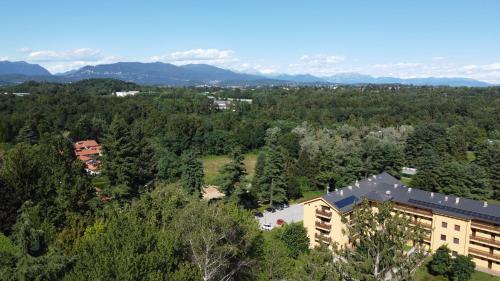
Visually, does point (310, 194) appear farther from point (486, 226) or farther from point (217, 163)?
point (217, 163)

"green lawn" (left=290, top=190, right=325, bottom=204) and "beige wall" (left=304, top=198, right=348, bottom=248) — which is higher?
"beige wall" (left=304, top=198, right=348, bottom=248)

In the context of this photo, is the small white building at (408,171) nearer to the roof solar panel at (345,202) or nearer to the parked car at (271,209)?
the parked car at (271,209)

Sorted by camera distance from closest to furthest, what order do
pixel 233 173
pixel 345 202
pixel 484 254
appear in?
pixel 484 254, pixel 345 202, pixel 233 173

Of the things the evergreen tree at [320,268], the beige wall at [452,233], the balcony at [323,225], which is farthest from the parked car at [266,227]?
the evergreen tree at [320,268]

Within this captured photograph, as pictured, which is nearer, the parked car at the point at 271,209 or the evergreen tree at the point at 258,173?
the parked car at the point at 271,209

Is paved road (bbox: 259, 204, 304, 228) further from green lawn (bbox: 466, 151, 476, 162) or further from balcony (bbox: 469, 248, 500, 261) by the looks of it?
green lawn (bbox: 466, 151, 476, 162)

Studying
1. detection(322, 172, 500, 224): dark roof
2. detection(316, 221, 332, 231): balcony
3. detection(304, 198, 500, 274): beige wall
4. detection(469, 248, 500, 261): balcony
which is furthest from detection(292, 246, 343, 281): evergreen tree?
detection(469, 248, 500, 261): balcony

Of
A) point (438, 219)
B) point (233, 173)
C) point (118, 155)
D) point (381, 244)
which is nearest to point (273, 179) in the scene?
point (233, 173)
